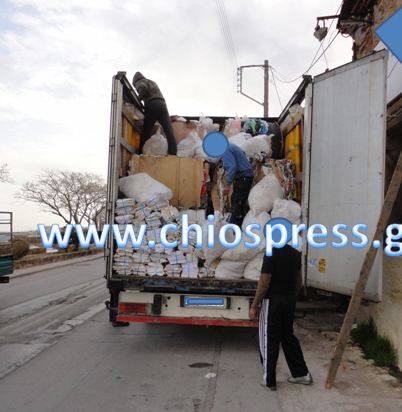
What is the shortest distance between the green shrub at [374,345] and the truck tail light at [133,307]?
2.59 metres

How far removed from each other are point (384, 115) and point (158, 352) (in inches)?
145

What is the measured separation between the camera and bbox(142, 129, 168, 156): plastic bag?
22.6 feet

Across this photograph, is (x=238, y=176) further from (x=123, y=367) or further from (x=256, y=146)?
(x=123, y=367)

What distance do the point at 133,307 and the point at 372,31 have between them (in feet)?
25.9

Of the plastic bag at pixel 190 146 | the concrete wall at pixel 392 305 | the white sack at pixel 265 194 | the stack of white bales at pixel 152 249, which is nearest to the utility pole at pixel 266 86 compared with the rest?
the plastic bag at pixel 190 146

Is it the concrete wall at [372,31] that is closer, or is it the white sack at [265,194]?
the white sack at [265,194]

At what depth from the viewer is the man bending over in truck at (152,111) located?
7105mm

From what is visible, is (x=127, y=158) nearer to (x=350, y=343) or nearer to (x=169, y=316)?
(x=169, y=316)

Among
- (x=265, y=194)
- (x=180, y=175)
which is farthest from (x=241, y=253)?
(x=180, y=175)

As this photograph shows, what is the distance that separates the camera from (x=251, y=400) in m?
4.06

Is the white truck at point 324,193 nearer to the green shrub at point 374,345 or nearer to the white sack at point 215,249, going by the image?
the white sack at point 215,249

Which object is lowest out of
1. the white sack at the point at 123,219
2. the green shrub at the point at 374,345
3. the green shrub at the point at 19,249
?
the green shrub at the point at 19,249

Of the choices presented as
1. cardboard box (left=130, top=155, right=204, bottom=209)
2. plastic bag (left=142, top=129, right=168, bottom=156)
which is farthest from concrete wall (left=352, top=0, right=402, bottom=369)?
plastic bag (left=142, top=129, right=168, bottom=156)

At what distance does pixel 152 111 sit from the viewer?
7.14m
